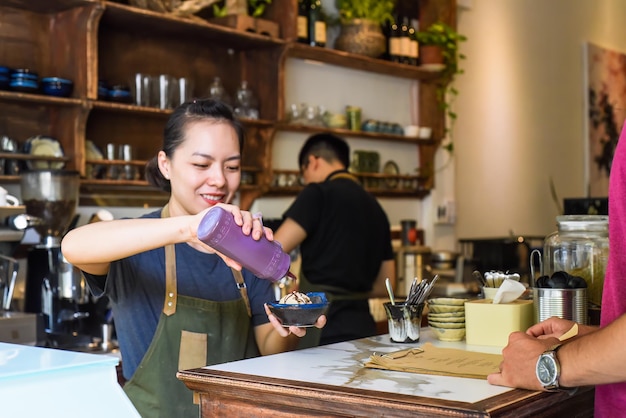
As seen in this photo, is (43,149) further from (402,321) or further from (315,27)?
(402,321)

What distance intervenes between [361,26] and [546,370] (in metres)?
3.85

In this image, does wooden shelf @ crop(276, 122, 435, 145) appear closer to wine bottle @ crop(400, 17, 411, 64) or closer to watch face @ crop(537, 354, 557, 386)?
wine bottle @ crop(400, 17, 411, 64)

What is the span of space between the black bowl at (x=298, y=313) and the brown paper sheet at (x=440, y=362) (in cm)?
16

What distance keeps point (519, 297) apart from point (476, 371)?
56 cm

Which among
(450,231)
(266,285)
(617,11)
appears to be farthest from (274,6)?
(617,11)

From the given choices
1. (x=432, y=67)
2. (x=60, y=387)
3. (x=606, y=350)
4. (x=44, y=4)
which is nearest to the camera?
(x=60, y=387)

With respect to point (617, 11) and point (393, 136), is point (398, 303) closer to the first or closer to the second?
point (393, 136)

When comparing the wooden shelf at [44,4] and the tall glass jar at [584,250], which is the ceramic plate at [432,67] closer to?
the wooden shelf at [44,4]

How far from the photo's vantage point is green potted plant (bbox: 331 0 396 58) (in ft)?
17.4

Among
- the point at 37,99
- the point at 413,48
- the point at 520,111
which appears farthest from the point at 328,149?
the point at 520,111

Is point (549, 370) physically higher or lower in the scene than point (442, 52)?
lower

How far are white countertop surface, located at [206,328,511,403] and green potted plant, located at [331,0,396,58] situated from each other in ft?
11.0

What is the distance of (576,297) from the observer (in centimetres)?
217

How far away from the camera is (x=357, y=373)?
1837mm
